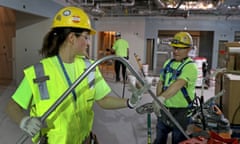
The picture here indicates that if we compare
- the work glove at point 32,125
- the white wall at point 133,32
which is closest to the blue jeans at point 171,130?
the work glove at point 32,125

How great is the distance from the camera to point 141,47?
1152 centimetres

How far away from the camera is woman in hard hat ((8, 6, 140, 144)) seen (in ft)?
4.08

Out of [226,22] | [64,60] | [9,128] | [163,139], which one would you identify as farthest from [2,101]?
[226,22]

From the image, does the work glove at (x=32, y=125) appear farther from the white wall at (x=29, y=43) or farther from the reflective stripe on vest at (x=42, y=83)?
the white wall at (x=29, y=43)

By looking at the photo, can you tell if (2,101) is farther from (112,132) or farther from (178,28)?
(178,28)

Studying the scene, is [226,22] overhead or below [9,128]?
overhead

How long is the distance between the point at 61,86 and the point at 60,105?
0.33 feet

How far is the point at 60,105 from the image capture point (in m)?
1.28

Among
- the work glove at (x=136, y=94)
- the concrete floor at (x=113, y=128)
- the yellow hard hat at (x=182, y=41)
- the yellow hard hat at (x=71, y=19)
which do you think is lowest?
the concrete floor at (x=113, y=128)

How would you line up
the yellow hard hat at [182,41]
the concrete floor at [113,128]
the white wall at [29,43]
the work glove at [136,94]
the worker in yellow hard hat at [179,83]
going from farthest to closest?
the white wall at [29,43]
the concrete floor at [113,128]
the yellow hard hat at [182,41]
the worker in yellow hard hat at [179,83]
the work glove at [136,94]

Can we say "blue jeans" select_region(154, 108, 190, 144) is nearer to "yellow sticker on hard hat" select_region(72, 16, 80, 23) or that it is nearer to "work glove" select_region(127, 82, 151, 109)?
"work glove" select_region(127, 82, 151, 109)

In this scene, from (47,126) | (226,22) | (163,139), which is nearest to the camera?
(47,126)

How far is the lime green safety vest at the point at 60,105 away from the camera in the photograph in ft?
4.10

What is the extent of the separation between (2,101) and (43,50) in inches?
173
